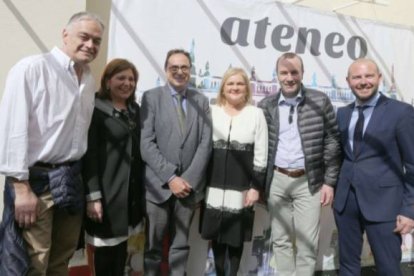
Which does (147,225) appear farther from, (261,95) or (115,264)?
(261,95)

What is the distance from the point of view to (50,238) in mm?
2209

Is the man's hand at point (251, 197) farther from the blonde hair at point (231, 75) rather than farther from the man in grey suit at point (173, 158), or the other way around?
the blonde hair at point (231, 75)

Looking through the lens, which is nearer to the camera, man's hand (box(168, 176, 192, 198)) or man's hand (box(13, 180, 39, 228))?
man's hand (box(13, 180, 39, 228))

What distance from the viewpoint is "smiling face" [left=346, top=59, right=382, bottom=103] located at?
2.81m

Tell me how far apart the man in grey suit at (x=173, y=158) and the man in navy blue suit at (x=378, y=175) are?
1.04 meters

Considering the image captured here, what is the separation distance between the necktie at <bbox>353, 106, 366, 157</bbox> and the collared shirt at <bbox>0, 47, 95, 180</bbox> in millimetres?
1779

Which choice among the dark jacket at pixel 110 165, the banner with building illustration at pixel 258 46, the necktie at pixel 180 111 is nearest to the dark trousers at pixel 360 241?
the banner with building illustration at pixel 258 46

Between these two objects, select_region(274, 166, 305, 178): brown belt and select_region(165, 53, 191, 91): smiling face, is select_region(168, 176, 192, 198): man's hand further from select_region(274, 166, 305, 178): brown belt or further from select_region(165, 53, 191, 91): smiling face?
select_region(274, 166, 305, 178): brown belt

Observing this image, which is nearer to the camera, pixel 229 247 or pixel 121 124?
pixel 121 124

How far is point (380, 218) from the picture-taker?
276 cm

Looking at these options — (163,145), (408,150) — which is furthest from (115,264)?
(408,150)

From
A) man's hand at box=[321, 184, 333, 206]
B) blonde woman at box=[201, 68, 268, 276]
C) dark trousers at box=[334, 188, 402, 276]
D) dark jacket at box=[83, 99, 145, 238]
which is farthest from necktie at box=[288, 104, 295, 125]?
dark jacket at box=[83, 99, 145, 238]

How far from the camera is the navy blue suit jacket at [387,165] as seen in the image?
2701mm

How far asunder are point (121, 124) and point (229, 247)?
1.23m
